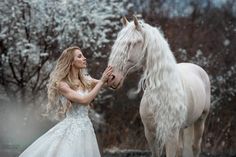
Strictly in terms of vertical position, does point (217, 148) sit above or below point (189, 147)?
below

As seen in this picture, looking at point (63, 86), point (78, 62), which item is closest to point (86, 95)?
point (63, 86)

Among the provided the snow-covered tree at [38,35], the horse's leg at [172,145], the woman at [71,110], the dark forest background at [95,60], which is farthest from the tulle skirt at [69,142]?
the snow-covered tree at [38,35]

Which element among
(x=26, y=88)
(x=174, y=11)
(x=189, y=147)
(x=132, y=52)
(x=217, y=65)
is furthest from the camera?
(x=174, y=11)

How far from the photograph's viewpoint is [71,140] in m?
4.37

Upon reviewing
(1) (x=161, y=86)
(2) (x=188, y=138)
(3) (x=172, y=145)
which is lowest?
(2) (x=188, y=138)

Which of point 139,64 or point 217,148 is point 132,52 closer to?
point 139,64

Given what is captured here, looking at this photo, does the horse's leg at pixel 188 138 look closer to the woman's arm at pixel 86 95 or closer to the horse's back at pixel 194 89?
the horse's back at pixel 194 89

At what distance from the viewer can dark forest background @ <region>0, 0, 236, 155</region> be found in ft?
29.5

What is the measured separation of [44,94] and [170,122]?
5.27m

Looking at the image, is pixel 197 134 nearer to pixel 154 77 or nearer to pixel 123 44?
pixel 154 77

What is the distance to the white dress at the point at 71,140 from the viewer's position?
4332 millimetres

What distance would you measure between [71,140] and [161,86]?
951 mm

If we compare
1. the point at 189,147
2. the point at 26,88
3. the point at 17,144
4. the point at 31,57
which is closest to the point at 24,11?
the point at 31,57

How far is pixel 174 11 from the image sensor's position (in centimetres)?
1270
